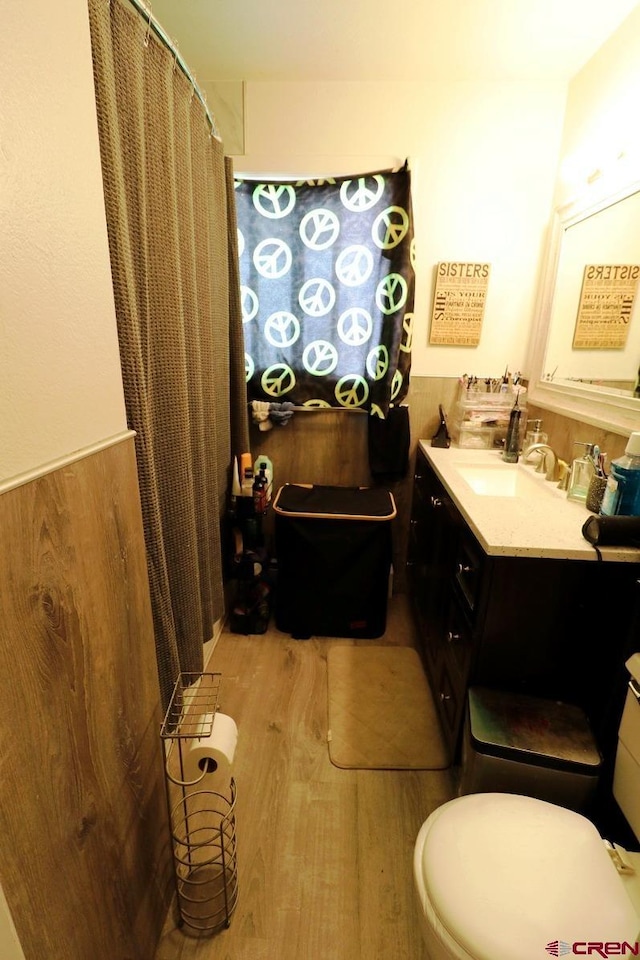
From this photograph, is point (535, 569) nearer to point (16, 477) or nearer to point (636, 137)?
point (16, 477)

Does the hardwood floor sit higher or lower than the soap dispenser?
lower

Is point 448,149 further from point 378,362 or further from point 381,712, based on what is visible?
point 381,712

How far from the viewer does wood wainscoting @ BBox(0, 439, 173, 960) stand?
0.53 metres

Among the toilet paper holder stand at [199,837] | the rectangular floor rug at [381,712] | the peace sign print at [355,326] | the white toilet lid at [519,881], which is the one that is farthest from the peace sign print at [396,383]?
the white toilet lid at [519,881]

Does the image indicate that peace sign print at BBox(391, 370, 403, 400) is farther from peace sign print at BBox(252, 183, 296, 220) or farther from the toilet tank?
the toilet tank

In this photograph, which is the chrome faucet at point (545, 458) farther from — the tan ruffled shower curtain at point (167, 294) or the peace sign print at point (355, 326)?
the tan ruffled shower curtain at point (167, 294)

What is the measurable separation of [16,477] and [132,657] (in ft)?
1.58

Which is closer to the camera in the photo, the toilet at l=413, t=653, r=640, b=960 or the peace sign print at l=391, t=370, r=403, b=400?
the toilet at l=413, t=653, r=640, b=960

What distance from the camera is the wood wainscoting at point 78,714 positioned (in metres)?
0.53

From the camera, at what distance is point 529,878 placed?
758mm

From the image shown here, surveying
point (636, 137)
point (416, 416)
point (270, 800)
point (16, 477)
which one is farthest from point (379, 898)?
point (636, 137)

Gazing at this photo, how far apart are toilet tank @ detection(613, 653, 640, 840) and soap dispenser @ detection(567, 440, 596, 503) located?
2.22 ft

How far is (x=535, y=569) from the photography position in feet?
3.61

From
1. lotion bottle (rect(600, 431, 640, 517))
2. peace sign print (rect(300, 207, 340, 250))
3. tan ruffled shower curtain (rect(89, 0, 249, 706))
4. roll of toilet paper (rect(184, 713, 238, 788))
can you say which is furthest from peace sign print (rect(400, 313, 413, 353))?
roll of toilet paper (rect(184, 713, 238, 788))
